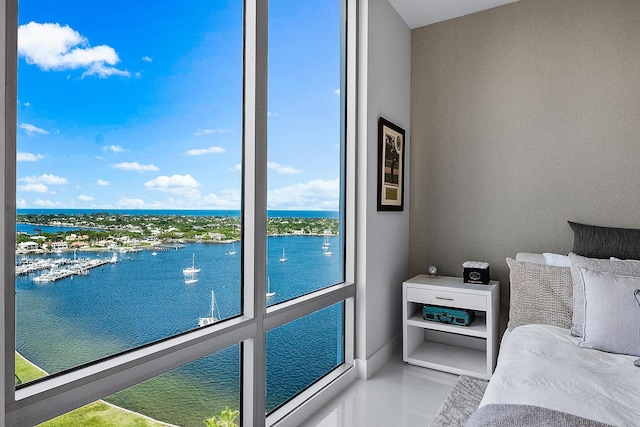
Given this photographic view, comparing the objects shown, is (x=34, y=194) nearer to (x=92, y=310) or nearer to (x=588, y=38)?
(x=92, y=310)

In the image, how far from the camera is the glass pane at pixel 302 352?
83.0 inches

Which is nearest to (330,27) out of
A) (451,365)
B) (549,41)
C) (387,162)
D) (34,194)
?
(387,162)

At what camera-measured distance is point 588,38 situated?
109 inches

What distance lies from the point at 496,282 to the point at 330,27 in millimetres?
2302

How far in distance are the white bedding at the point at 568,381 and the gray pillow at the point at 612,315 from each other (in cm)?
5

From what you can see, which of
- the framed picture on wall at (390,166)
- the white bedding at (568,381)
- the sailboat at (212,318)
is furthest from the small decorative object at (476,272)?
the sailboat at (212,318)

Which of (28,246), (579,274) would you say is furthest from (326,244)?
(28,246)

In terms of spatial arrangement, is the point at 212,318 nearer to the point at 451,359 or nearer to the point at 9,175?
the point at 9,175

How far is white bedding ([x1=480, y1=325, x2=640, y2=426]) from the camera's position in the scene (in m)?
1.30

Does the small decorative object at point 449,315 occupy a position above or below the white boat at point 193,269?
below

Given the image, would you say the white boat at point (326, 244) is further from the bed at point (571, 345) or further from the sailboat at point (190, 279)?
the bed at point (571, 345)

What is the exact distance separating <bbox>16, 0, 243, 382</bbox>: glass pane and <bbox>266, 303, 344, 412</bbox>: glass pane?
44cm

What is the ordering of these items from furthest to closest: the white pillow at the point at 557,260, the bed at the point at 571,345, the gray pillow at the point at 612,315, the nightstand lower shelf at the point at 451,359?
the nightstand lower shelf at the point at 451,359 → the white pillow at the point at 557,260 → the gray pillow at the point at 612,315 → the bed at the point at 571,345

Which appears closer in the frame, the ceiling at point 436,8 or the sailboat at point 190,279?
the sailboat at point 190,279
